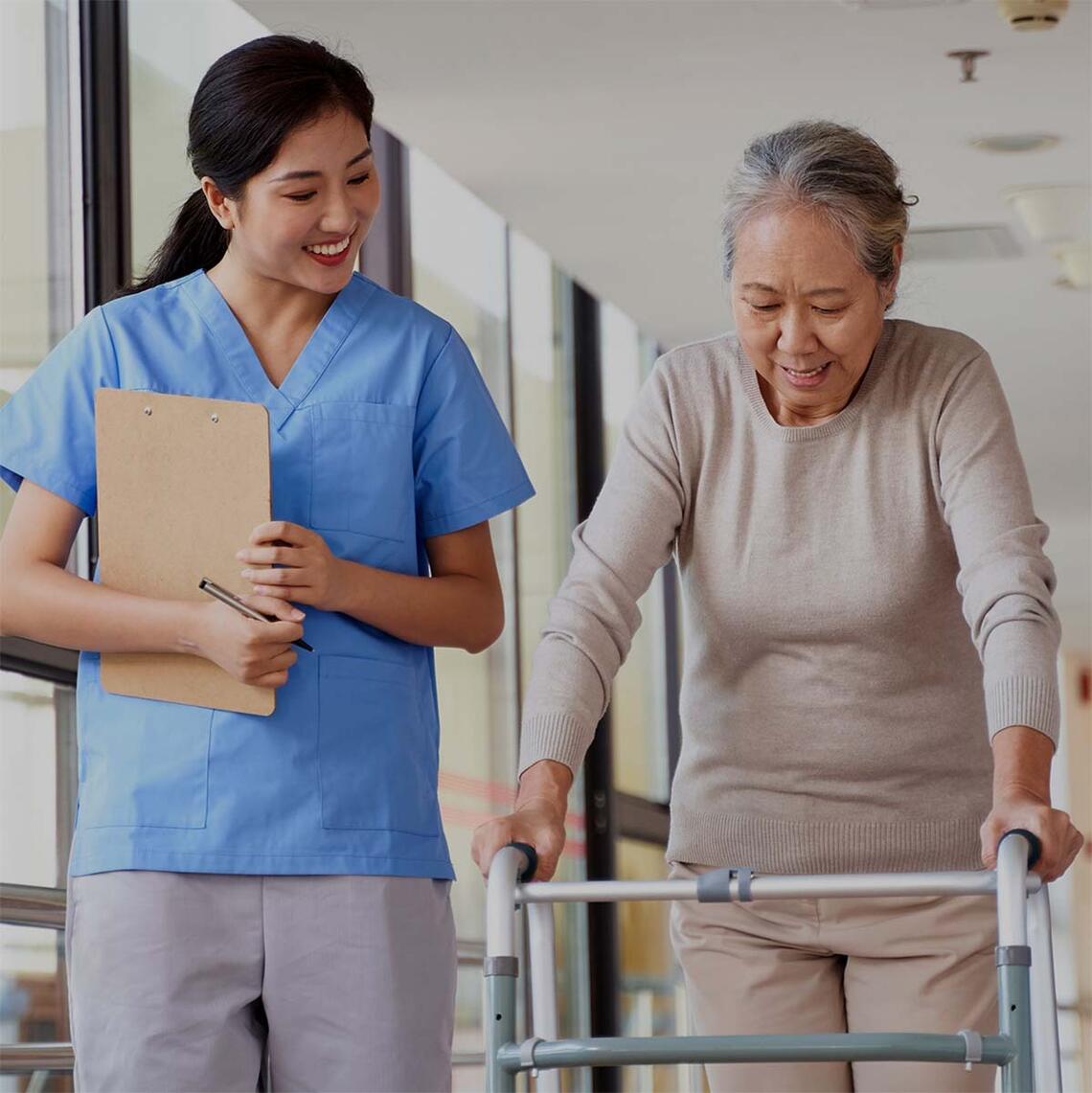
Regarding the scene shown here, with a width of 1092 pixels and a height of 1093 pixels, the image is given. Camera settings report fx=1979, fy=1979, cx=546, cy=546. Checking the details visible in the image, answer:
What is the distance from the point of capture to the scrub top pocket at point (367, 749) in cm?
178

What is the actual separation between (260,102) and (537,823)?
71 centimetres

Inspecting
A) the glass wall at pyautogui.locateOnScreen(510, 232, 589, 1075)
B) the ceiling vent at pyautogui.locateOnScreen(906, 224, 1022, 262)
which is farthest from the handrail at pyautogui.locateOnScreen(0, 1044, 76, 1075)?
the ceiling vent at pyautogui.locateOnScreen(906, 224, 1022, 262)

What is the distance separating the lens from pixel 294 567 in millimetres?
1735

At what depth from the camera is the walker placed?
1.47m

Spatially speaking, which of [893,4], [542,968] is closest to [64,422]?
[542,968]

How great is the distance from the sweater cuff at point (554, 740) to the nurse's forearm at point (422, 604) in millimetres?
116

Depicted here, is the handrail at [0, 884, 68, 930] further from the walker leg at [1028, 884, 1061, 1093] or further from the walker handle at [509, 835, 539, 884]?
the walker leg at [1028, 884, 1061, 1093]

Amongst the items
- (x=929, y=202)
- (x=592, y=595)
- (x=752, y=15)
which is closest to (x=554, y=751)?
(x=592, y=595)

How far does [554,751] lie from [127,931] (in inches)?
16.0

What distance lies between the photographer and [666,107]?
14.9 ft

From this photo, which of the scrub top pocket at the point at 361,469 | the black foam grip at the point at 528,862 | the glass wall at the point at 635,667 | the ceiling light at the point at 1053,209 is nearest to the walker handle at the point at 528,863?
the black foam grip at the point at 528,862

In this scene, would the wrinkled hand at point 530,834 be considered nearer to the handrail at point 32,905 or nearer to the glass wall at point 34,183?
the handrail at point 32,905

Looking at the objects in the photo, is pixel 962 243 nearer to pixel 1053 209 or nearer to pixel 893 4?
pixel 1053 209

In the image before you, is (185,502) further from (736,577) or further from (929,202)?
(929,202)
